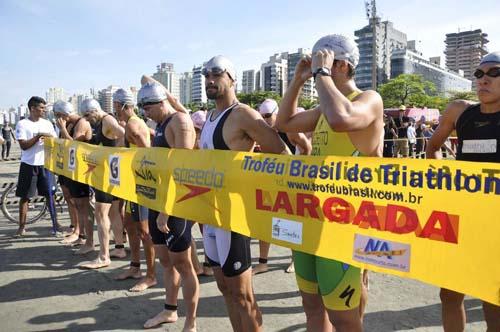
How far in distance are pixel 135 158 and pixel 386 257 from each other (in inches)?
111

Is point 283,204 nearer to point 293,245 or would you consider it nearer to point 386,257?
point 293,245

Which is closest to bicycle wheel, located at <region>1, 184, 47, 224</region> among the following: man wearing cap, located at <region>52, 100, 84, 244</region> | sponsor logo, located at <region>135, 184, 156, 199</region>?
man wearing cap, located at <region>52, 100, 84, 244</region>

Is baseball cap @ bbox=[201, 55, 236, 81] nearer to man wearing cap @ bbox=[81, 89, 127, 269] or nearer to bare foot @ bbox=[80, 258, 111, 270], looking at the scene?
man wearing cap @ bbox=[81, 89, 127, 269]

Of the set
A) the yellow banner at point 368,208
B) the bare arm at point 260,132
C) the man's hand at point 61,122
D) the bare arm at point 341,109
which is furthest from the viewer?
the man's hand at point 61,122

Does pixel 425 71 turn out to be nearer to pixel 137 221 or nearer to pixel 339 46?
pixel 137 221

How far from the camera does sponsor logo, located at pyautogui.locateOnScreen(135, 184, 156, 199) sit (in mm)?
3725

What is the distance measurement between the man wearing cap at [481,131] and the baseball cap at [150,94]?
253 cm

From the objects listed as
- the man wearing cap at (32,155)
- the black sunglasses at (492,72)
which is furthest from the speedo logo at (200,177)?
the man wearing cap at (32,155)

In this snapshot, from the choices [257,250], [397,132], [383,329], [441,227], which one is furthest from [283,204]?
[397,132]

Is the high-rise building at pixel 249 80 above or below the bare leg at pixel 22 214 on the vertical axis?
above

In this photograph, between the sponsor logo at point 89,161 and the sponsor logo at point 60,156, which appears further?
the sponsor logo at point 60,156

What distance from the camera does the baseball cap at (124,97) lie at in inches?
200

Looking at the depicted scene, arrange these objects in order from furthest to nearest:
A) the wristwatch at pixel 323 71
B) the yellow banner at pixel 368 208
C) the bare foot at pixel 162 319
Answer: the bare foot at pixel 162 319, the wristwatch at pixel 323 71, the yellow banner at pixel 368 208

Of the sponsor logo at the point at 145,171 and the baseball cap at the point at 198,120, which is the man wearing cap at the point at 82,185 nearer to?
the baseball cap at the point at 198,120
